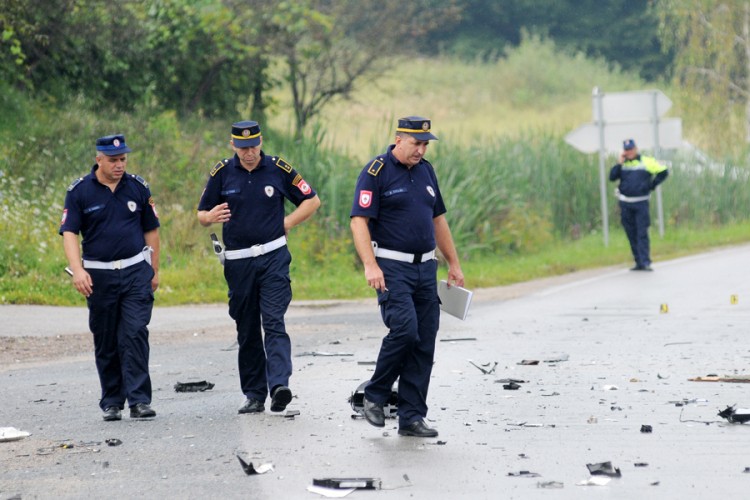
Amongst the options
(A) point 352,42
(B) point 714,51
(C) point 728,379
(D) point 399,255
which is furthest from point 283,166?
(B) point 714,51

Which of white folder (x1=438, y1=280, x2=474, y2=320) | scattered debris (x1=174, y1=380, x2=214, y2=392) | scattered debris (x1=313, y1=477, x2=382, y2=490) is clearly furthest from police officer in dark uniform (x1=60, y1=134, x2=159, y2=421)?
scattered debris (x1=313, y1=477, x2=382, y2=490)

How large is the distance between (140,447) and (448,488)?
83.6 inches

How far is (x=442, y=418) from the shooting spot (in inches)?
370

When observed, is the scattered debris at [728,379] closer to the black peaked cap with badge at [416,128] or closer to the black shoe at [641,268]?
the black peaked cap with badge at [416,128]

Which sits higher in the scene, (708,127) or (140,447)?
(140,447)

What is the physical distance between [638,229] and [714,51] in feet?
80.4

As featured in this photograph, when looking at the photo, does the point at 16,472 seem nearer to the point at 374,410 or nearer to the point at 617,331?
the point at 374,410

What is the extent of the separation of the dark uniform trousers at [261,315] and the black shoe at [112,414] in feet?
2.65

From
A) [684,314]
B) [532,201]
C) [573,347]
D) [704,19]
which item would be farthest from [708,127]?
[573,347]

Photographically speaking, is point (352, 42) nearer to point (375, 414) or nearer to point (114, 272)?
point (114, 272)

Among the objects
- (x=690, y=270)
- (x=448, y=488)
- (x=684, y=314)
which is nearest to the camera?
(x=448, y=488)

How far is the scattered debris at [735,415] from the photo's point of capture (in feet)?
29.5

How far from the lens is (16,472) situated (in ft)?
25.8

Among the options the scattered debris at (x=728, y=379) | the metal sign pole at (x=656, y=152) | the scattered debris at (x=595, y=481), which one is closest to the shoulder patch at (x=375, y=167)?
the scattered debris at (x=595, y=481)
